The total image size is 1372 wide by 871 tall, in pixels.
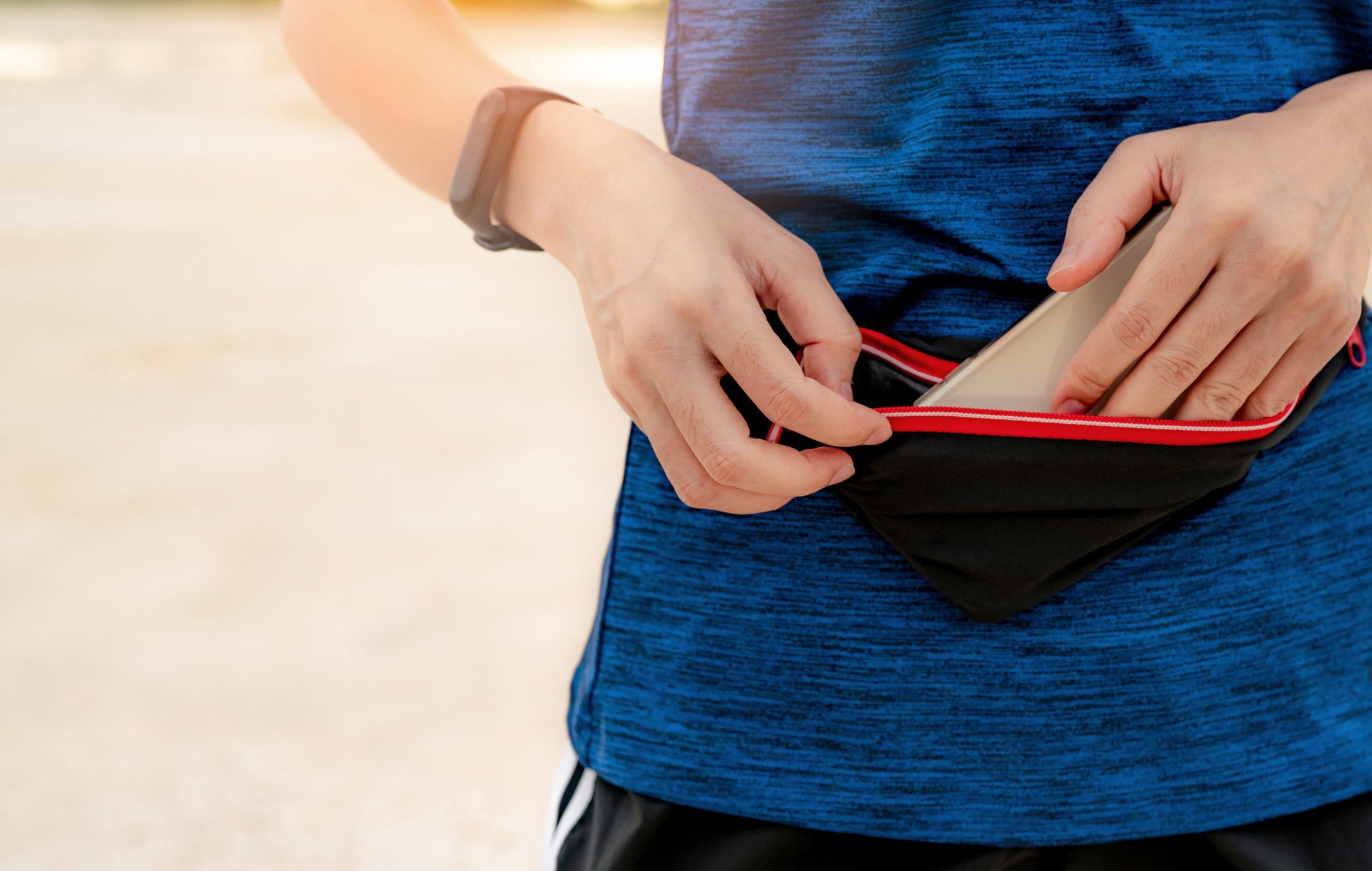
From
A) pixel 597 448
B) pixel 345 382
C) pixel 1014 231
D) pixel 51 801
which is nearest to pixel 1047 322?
pixel 1014 231

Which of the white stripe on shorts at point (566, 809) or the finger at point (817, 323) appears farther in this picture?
the white stripe on shorts at point (566, 809)

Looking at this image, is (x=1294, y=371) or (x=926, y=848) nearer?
(x=1294, y=371)

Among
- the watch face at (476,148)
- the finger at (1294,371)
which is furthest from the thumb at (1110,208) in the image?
the watch face at (476,148)

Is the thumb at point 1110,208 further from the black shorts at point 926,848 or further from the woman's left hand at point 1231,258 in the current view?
the black shorts at point 926,848

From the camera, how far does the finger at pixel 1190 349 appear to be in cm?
50

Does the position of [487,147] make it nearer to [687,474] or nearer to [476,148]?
[476,148]

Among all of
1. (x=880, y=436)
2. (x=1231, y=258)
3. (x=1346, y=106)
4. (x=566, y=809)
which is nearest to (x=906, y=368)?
(x=880, y=436)

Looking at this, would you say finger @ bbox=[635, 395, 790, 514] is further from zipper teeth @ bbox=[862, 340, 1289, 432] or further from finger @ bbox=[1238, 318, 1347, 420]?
finger @ bbox=[1238, 318, 1347, 420]

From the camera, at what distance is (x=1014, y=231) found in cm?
61

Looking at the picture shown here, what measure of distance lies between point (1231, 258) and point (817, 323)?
0.21 metres

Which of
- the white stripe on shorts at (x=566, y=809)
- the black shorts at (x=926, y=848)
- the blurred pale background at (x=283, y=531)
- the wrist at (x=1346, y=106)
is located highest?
the wrist at (x=1346, y=106)

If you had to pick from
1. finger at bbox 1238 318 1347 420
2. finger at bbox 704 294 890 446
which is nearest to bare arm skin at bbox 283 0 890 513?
A: finger at bbox 704 294 890 446

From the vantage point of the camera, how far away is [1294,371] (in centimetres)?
54

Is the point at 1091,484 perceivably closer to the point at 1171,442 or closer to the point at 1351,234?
the point at 1171,442
